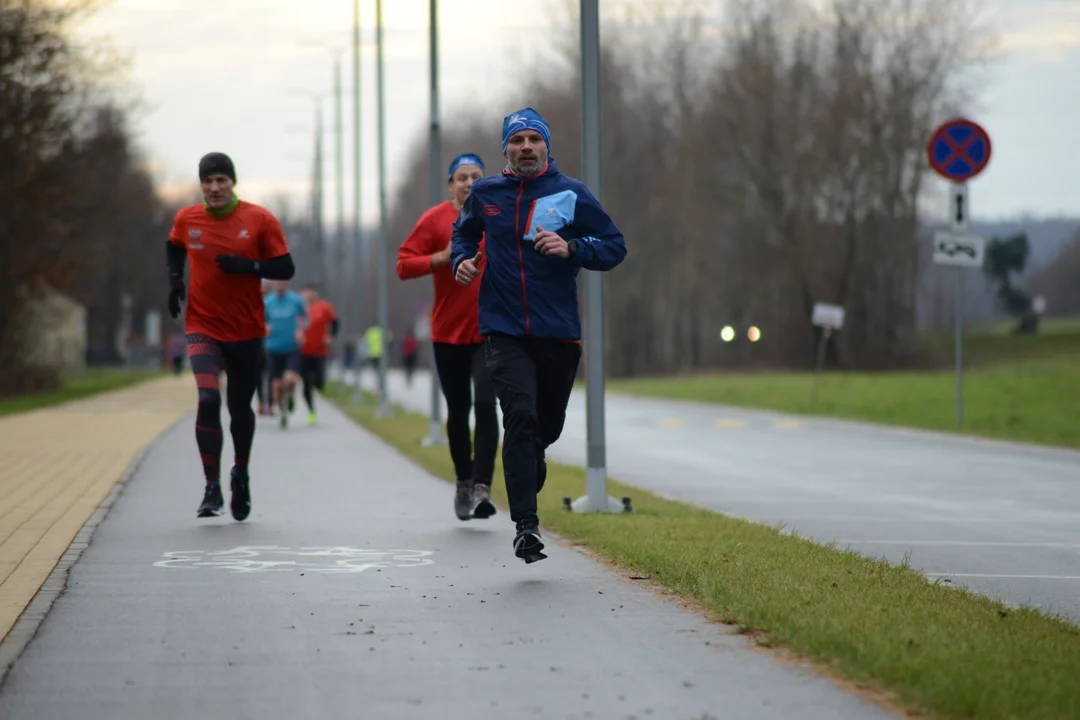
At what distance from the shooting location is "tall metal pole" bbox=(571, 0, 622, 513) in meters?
12.1

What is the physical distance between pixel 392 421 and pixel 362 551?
676 inches

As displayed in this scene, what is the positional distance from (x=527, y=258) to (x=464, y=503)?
2686mm

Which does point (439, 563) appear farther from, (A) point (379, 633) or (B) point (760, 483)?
(B) point (760, 483)

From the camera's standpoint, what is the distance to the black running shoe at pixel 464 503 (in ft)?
36.2

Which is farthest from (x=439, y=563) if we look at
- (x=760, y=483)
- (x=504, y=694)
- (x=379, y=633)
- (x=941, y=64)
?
(x=941, y=64)

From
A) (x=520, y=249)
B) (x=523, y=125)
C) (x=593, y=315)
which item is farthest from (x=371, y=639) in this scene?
(x=593, y=315)

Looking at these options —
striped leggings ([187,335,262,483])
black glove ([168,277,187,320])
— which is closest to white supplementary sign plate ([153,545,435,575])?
striped leggings ([187,335,262,483])

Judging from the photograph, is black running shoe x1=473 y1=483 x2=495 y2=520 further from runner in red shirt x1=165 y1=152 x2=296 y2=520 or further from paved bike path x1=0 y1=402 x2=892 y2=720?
runner in red shirt x1=165 y1=152 x2=296 y2=520

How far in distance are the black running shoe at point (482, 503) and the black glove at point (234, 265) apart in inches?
72.4

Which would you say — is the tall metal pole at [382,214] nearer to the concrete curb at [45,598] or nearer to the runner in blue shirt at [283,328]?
the runner in blue shirt at [283,328]

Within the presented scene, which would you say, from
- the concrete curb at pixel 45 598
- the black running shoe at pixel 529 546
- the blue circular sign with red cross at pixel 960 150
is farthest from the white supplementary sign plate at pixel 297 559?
the blue circular sign with red cross at pixel 960 150

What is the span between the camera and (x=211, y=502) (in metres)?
11.3

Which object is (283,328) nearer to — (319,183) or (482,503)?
(482,503)

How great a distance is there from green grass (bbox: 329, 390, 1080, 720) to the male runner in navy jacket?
3.07 ft
